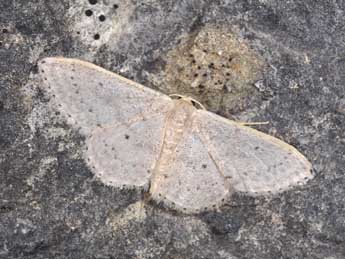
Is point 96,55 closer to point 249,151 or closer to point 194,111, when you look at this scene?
point 194,111

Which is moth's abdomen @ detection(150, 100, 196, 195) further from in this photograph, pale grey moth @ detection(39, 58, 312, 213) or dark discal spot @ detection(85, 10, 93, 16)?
dark discal spot @ detection(85, 10, 93, 16)

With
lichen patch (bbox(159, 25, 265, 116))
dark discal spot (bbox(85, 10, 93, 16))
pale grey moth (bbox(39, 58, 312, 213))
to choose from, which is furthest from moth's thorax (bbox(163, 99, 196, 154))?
dark discal spot (bbox(85, 10, 93, 16))

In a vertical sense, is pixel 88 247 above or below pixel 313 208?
below

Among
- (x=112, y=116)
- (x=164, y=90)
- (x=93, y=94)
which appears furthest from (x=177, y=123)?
(x=93, y=94)

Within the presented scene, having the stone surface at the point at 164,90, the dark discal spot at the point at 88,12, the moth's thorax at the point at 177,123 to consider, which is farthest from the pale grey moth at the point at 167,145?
the dark discal spot at the point at 88,12

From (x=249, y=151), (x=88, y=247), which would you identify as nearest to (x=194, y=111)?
(x=249, y=151)

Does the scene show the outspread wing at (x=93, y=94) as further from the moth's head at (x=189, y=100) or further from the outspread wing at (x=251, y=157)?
the outspread wing at (x=251, y=157)

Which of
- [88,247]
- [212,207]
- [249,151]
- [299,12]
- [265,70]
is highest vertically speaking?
[299,12]

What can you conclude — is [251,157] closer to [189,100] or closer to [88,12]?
[189,100]
